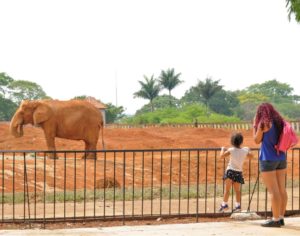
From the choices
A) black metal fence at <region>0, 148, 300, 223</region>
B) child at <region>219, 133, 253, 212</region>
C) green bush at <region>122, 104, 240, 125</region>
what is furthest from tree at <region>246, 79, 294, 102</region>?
child at <region>219, 133, 253, 212</region>

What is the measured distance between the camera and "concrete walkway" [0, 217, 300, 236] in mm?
8570

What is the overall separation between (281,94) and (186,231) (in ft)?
413

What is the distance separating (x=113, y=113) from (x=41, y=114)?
6573 cm

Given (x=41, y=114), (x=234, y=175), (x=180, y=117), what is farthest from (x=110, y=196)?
(x=180, y=117)

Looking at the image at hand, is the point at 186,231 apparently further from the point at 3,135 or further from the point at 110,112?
the point at 110,112

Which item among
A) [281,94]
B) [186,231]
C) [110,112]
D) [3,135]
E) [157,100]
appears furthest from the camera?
[281,94]

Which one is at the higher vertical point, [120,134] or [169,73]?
[169,73]

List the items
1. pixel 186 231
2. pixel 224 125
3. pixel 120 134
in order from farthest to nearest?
pixel 224 125
pixel 120 134
pixel 186 231

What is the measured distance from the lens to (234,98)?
11319cm

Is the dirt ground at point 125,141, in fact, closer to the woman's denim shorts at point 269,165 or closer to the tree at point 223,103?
the woman's denim shorts at point 269,165

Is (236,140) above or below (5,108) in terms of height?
below

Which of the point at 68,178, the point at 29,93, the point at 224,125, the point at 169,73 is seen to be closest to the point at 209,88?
the point at 169,73

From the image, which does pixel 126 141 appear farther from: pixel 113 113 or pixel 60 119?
pixel 113 113

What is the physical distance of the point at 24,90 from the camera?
9300 cm
